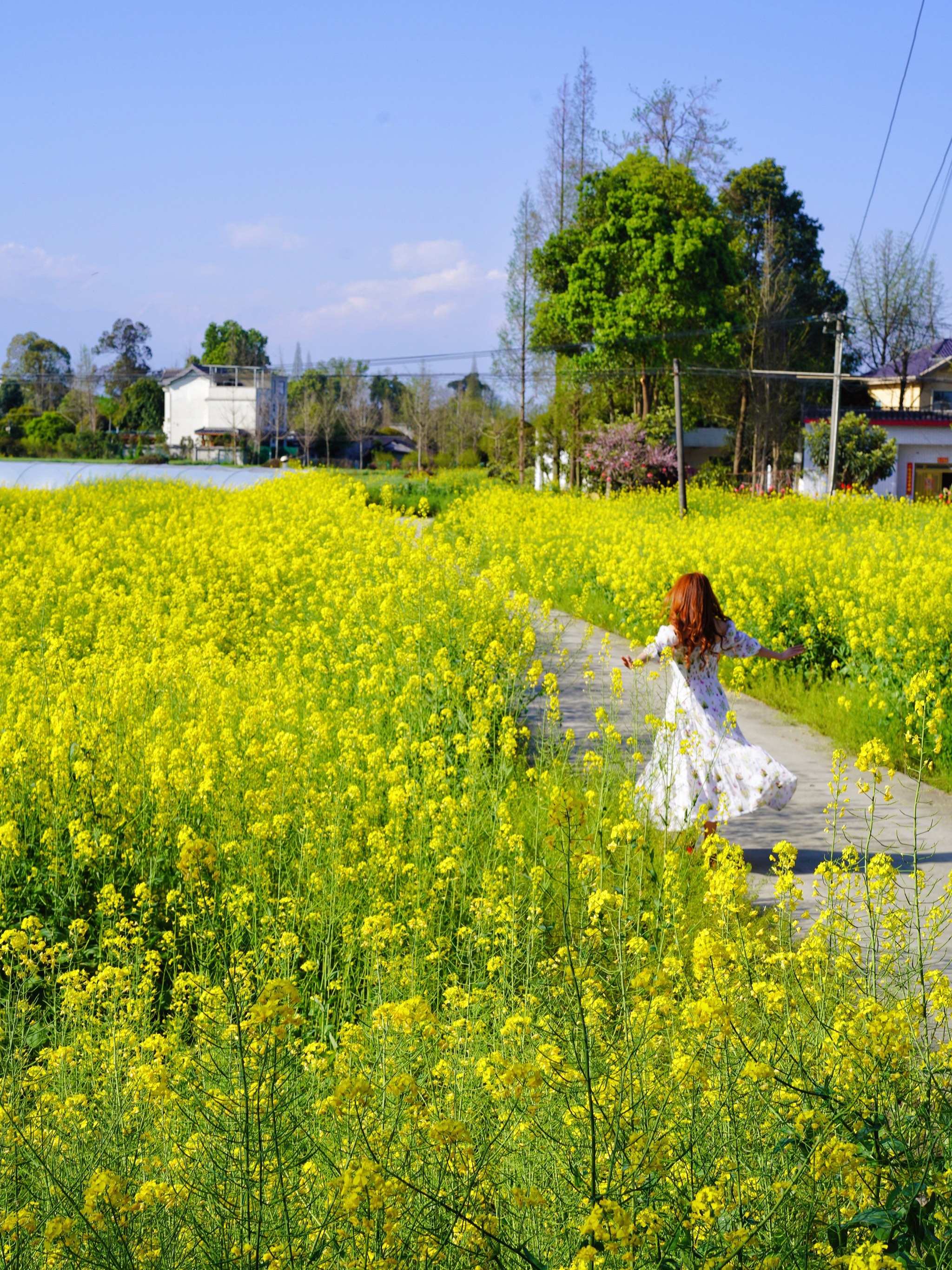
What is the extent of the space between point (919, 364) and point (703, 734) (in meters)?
55.4

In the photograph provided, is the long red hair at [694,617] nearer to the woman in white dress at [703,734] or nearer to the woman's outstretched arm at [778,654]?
the woman in white dress at [703,734]

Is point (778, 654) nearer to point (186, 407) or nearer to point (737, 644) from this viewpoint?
point (737, 644)

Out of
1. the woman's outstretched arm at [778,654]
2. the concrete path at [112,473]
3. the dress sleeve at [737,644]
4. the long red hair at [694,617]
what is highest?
the concrete path at [112,473]

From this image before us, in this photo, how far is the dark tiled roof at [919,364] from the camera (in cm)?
5389

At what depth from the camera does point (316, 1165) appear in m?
2.23

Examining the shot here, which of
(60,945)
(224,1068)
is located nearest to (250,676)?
(60,945)

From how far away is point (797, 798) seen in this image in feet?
21.4

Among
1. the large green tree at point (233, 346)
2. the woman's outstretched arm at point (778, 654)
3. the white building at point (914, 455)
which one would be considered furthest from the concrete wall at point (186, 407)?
the woman's outstretched arm at point (778, 654)

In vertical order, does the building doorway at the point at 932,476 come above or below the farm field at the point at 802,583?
above

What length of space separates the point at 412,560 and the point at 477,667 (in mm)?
2771

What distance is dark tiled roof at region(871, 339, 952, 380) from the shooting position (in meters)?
53.9

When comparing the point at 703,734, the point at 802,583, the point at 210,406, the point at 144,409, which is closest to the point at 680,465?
the point at 802,583

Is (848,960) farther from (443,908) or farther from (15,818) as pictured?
(15,818)

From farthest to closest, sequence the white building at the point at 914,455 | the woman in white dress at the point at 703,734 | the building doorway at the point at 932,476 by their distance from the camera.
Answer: the building doorway at the point at 932,476 < the white building at the point at 914,455 < the woman in white dress at the point at 703,734
